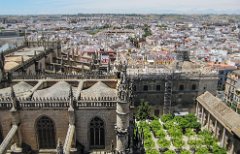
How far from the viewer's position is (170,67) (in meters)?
58.8

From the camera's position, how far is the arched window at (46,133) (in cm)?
2402

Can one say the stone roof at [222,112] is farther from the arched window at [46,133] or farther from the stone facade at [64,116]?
the arched window at [46,133]

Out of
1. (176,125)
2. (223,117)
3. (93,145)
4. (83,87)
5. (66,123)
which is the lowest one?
(176,125)

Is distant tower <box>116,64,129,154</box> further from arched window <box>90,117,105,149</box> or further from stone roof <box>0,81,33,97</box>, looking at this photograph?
stone roof <box>0,81,33,97</box>

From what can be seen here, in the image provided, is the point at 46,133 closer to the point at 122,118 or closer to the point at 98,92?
the point at 98,92

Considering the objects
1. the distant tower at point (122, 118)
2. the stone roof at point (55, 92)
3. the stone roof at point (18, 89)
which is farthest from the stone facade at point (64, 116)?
the stone roof at point (18, 89)

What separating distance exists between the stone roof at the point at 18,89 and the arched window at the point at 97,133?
774cm

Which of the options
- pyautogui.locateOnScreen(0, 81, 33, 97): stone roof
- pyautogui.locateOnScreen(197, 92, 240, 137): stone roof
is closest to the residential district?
pyautogui.locateOnScreen(0, 81, 33, 97): stone roof

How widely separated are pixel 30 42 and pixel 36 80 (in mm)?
26452

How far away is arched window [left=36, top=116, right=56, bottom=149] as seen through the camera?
24025 mm

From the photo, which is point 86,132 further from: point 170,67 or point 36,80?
point 170,67

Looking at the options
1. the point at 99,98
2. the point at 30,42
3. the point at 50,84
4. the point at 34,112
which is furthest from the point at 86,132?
the point at 30,42

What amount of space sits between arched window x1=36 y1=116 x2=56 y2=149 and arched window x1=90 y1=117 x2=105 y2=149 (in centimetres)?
341

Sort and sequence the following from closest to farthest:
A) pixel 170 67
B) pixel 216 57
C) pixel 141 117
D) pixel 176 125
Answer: pixel 176 125
pixel 141 117
pixel 170 67
pixel 216 57
